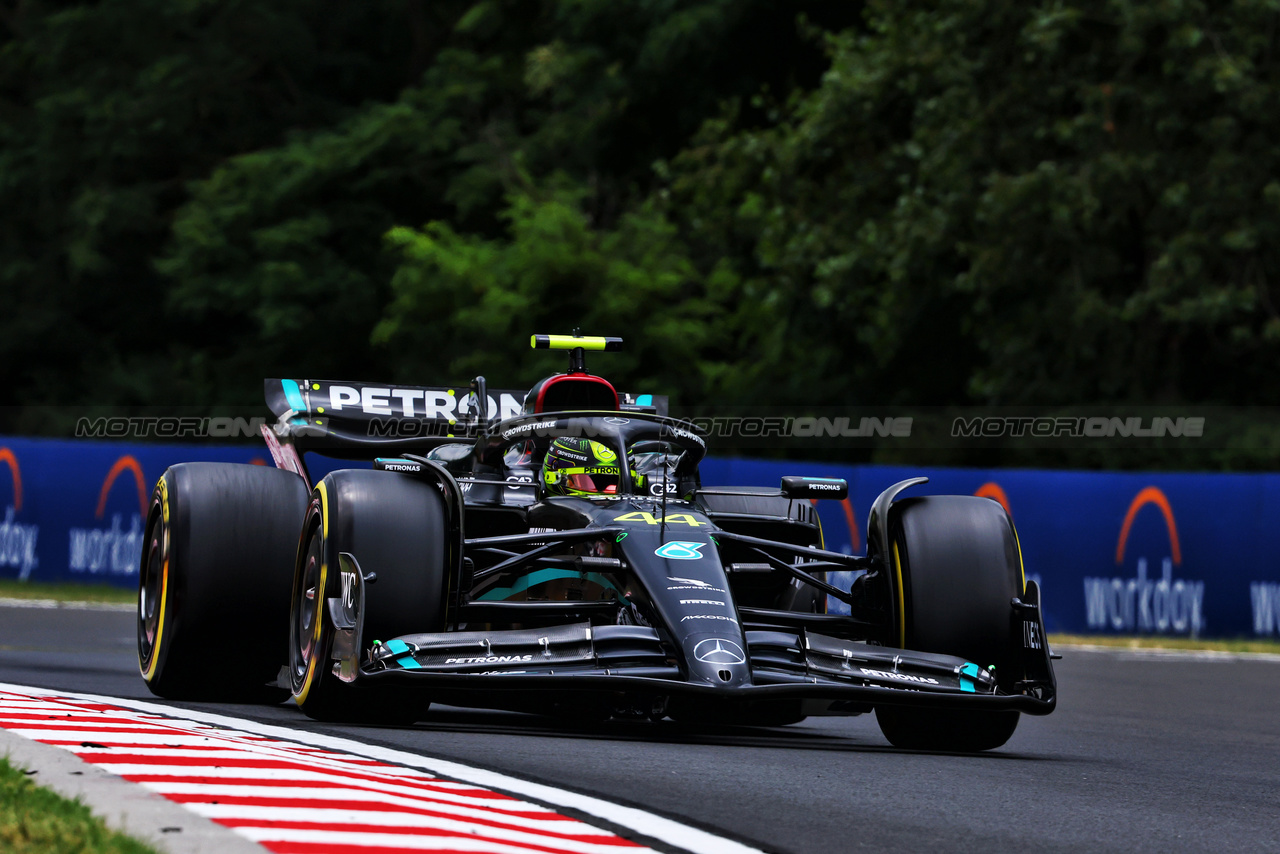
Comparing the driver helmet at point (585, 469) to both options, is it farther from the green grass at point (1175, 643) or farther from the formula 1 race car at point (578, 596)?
the green grass at point (1175, 643)

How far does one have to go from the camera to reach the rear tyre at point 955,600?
8.70 meters

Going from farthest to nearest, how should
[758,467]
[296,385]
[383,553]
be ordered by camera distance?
1. [758,467]
2. [296,385]
3. [383,553]

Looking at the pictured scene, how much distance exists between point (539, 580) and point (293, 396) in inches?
121

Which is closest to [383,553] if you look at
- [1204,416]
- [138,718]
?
[138,718]

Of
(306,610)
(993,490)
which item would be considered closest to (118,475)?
(993,490)

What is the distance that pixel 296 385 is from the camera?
11547 millimetres

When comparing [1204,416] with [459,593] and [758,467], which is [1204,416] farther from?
[459,593]


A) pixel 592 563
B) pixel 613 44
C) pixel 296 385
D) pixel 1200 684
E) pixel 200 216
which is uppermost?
pixel 613 44

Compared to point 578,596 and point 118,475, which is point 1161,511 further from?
point 118,475

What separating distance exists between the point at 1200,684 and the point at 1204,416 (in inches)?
429

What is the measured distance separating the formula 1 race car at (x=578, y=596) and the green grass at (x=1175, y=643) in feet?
26.8

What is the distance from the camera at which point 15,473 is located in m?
22.2

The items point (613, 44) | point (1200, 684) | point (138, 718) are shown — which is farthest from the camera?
point (613, 44)

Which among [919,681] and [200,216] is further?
[200,216]
